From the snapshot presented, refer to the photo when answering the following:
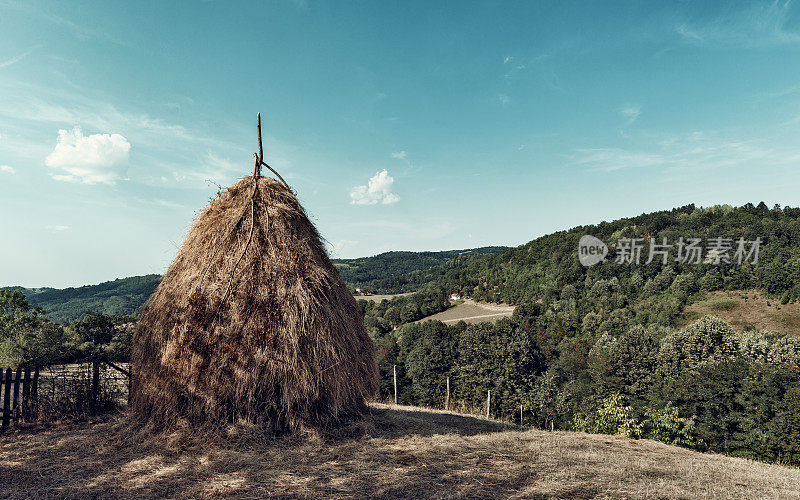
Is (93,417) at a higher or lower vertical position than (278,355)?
lower

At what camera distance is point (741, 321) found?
6900cm

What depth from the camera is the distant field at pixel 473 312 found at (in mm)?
83150

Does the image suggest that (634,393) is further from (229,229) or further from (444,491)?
(229,229)

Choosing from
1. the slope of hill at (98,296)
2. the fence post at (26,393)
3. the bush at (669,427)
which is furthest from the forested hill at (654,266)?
the fence post at (26,393)

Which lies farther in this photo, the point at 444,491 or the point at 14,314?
the point at 14,314

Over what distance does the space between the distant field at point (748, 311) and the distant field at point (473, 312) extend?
1363 inches

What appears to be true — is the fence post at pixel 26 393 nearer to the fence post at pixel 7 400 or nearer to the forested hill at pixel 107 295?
the fence post at pixel 7 400

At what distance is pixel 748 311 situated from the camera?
72125 millimetres

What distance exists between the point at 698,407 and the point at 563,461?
20479 mm

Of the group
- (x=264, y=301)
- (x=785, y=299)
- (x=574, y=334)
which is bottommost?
(x=574, y=334)

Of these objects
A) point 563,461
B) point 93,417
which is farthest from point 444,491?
point 93,417

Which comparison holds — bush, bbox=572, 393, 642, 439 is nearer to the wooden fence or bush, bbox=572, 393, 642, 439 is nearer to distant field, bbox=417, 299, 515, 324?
the wooden fence

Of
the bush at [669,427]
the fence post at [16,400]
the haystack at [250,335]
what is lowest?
the bush at [669,427]

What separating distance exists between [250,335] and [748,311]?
309 feet
